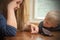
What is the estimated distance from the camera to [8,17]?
3.69 ft

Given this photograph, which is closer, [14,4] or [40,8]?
[14,4]

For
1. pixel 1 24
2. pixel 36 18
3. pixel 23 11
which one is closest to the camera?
pixel 1 24

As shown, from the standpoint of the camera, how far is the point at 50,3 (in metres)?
1.42

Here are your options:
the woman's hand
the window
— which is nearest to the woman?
the woman's hand

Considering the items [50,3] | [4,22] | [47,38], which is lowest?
[47,38]

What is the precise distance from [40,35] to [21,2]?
0.29 meters

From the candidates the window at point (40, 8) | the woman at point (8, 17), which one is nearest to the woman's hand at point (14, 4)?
the woman at point (8, 17)

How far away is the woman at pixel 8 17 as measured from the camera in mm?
1037

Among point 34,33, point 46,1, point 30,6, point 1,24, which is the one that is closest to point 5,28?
point 1,24

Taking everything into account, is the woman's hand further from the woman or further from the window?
the window

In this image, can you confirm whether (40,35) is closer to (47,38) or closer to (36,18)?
(47,38)

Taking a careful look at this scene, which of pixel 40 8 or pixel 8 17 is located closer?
pixel 8 17

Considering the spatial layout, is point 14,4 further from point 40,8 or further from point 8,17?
point 40,8

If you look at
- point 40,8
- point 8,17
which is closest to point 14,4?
point 8,17
